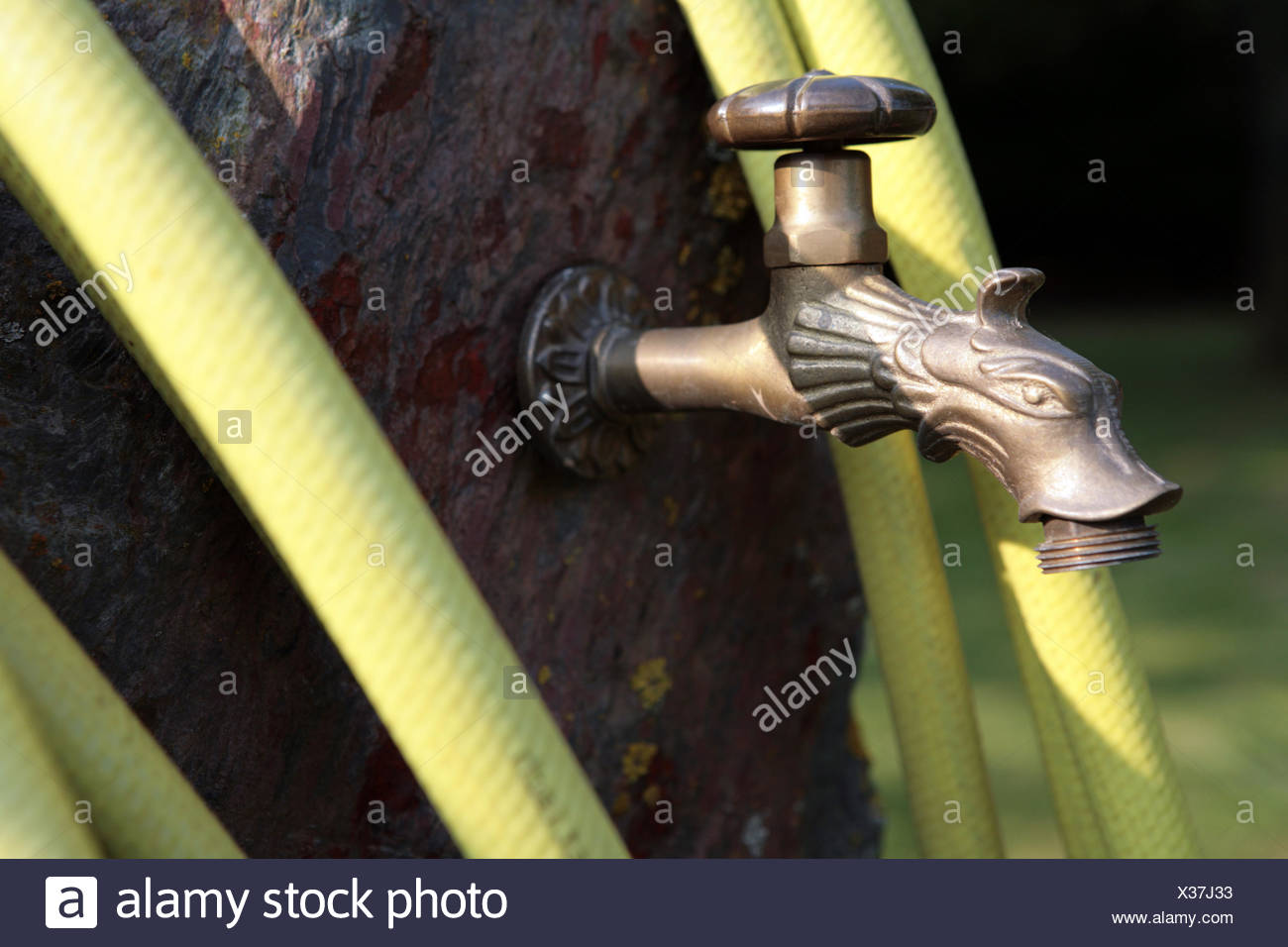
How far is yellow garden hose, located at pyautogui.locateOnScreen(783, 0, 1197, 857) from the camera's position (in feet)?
2.30

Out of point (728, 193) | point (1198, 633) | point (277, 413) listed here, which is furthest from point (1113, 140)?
point (277, 413)

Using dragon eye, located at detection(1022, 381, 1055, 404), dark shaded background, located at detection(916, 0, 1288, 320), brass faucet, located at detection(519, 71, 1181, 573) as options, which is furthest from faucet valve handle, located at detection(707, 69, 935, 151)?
dark shaded background, located at detection(916, 0, 1288, 320)

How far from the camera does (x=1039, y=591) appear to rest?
0.71 m

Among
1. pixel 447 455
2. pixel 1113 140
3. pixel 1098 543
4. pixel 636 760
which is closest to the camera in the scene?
pixel 1098 543

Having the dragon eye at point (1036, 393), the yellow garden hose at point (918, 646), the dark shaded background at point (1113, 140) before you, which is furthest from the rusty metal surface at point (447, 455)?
the dark shaded background at point (1113, 140)

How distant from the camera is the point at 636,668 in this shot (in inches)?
32.0

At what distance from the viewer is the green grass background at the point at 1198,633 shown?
5.32ft

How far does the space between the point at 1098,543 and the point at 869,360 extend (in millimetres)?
126

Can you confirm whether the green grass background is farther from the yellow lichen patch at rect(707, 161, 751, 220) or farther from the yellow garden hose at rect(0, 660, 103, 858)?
the yellow garden hose at rect(0, 660, 103, 858)

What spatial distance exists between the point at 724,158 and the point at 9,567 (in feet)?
1.60

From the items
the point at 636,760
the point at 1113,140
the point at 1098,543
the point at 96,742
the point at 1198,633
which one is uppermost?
the point at 96,742

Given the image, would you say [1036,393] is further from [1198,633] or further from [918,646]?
[1198,633]

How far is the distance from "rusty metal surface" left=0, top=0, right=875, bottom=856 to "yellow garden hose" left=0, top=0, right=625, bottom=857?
80 millimetres
